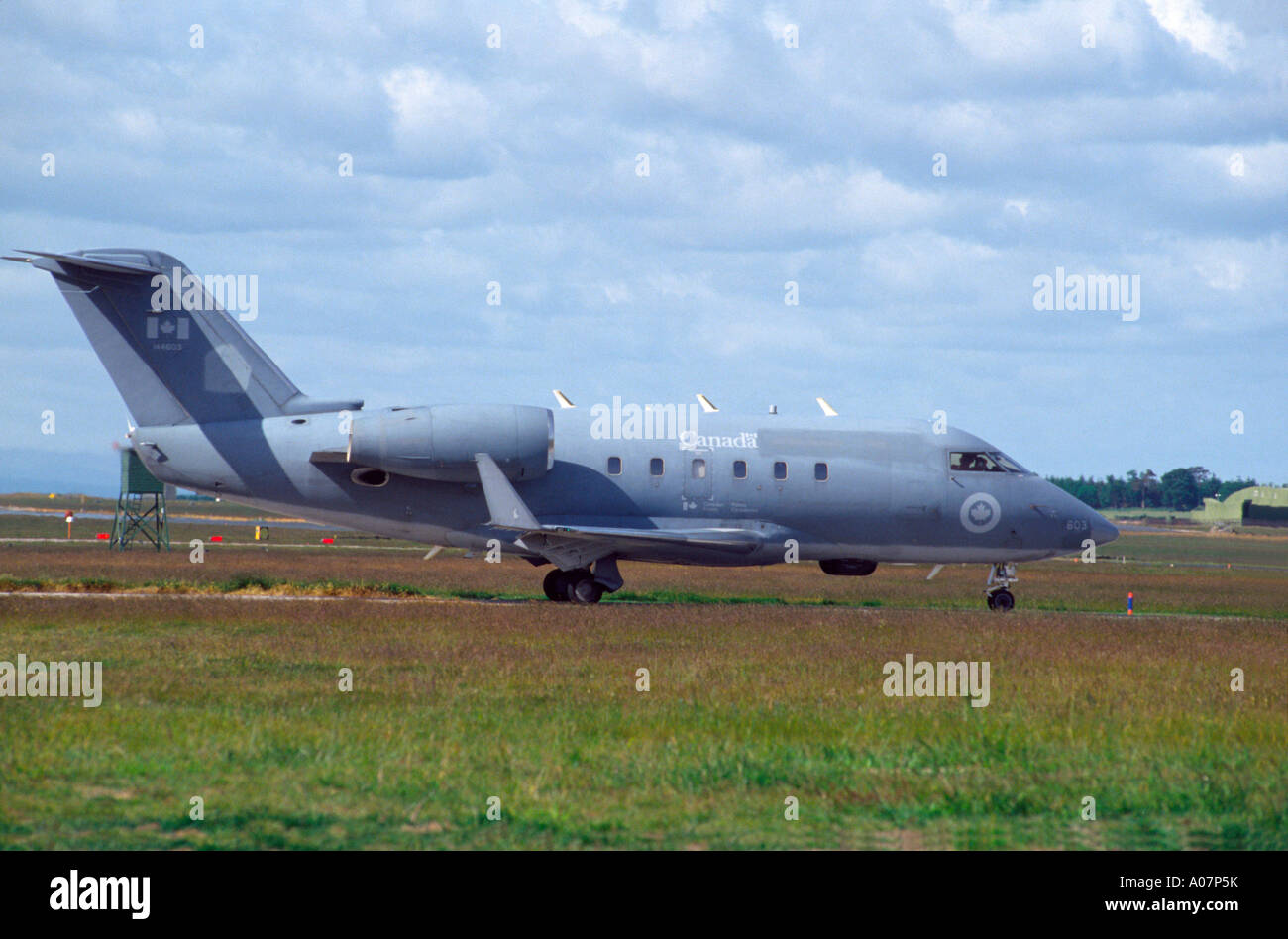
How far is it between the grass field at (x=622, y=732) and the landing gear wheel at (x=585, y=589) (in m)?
2.38

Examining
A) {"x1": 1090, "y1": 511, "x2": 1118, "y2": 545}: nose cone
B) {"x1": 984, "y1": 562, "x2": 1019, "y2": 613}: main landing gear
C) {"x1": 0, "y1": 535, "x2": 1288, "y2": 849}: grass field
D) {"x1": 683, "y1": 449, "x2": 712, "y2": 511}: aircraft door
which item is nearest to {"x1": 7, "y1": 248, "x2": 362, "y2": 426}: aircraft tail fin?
{"x1": 0, "y1": 535, "x2": 1288, "y2": 849}: grass field

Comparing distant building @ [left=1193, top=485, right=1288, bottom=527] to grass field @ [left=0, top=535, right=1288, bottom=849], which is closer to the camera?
grass field @ [left=0, top=535, right=1288, bottom=849]

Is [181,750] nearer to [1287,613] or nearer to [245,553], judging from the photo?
[1287,613]

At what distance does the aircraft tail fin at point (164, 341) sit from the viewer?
2672 cm

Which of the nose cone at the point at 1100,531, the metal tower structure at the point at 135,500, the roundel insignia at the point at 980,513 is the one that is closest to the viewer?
the roundel insignia at the point at 980,513

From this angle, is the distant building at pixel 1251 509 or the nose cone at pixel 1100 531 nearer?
the nose cone at pixel 1100 531

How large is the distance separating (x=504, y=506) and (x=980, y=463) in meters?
11.3

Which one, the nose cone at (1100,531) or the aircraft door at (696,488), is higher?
the aircraft door at (696,488)

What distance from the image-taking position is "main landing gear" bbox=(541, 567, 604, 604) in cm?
2888

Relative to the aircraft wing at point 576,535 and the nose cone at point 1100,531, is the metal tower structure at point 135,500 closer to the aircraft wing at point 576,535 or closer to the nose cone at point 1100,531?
the aircraft wing at point 576,535

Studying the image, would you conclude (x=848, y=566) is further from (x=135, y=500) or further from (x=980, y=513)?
(x=135, y=500)

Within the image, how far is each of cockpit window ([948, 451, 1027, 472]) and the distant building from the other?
14387 cm

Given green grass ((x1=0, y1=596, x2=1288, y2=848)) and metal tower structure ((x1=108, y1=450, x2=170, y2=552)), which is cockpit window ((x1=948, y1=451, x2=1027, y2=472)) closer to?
green grass ((x1=0, y1=596, x2=1288, y2=848))

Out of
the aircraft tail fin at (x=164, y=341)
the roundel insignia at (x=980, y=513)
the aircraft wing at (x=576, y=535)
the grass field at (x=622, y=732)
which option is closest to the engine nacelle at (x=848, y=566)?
the roundel insignia at (x=980, y=513)
